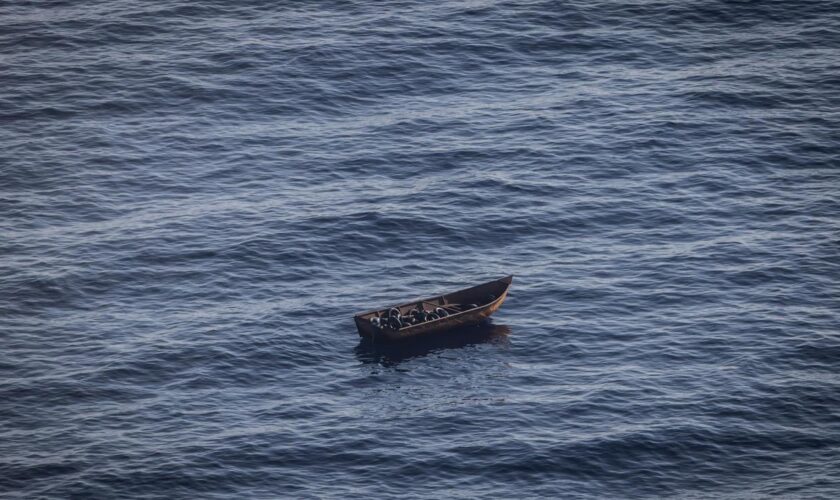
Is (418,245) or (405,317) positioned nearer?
(405,317)

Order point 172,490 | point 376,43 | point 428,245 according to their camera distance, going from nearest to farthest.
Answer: point 172,490
point 428,245
point 376,43

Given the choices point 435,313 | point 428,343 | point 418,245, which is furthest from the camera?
point 418,245

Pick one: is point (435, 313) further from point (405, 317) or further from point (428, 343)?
point (405, 317)

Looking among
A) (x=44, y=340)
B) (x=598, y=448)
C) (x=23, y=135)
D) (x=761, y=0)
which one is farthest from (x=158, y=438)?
(x=761, y=0)

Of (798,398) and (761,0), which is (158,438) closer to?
(798,398)

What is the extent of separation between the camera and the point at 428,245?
8494cm

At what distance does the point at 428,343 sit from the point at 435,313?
1947 millimetres

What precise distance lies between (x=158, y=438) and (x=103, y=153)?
40360 millimetres

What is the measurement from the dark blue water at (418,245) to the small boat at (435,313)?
1413 mm

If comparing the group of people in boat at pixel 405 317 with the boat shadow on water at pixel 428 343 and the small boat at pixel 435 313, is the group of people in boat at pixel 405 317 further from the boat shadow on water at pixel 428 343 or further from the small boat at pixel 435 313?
the boat shadow on water at pixel 428 343

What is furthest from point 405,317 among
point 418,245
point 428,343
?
point 418,245

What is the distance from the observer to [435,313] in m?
73.4

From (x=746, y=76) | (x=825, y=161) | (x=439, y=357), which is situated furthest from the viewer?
(x=746, y=76)

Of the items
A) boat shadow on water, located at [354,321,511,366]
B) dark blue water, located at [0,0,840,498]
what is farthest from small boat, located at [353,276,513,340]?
dark blue water, located at [0,0,840,498]
